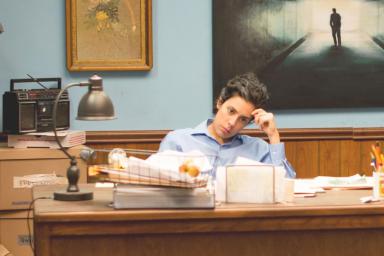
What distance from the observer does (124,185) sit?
7.25 feet

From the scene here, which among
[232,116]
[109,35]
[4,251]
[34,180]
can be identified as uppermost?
[109,35]

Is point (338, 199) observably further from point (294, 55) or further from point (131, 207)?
point (294, 55)

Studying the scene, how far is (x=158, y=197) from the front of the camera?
2.21 meters

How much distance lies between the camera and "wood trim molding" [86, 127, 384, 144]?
405 centimetres

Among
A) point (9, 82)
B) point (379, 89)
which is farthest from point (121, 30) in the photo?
point (379, 89)

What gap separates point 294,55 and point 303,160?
23.2 inches

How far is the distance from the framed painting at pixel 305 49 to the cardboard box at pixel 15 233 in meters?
1.25

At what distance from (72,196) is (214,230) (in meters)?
0.48

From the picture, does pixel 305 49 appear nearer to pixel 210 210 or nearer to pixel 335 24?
pixel 335 24

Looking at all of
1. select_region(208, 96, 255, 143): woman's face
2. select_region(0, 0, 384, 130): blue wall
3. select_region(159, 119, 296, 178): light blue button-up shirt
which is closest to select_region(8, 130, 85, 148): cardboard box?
select_region(0, 0, 384, 130): blue wall

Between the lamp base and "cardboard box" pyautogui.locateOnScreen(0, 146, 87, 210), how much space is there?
3.91ft

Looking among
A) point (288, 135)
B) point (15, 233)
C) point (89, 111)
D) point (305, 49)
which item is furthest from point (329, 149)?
point (89, 111)

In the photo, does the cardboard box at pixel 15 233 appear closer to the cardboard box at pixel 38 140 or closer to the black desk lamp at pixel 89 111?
the cardboard box at pixel 38 140

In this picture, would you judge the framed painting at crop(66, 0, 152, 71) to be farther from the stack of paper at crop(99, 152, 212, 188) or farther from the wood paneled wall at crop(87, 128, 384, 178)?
the stack of paper at crop(99, 152, 212, 188)
